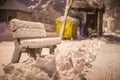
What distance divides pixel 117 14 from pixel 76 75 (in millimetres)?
33319

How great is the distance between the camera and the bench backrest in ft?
19.5

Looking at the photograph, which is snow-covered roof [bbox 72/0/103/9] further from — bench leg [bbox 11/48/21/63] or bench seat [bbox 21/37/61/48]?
bench leg [bbox 11/48/21/63]

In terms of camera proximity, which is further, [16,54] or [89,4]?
[89,4]

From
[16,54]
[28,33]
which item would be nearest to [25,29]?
[28,33]

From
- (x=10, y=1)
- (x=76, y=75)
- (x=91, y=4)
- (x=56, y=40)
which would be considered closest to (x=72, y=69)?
(x=76, y=75)

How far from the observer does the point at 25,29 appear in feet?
20.9

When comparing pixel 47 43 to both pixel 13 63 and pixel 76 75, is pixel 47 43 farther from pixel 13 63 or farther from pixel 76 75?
pixel 76 75

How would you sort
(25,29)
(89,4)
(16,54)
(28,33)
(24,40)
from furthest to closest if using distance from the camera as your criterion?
(89,4) → (28,33) → (25,29) → (16,54) → (24,40)

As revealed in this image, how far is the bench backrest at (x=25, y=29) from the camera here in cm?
594

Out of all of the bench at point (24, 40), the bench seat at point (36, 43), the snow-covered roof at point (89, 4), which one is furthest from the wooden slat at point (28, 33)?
the snow-covered roof at point (89, 4)

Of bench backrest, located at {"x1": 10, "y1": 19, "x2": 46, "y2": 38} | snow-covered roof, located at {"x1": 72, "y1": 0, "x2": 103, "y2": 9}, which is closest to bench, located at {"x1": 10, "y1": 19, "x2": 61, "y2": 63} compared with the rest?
bench backrest, located at {"x1": 10, "y1": 19, "x2": 46, "y2": 38}

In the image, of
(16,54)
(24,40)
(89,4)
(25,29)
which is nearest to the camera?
(24,40)

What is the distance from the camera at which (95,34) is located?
1920cm

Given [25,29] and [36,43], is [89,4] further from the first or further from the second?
[36,43]
